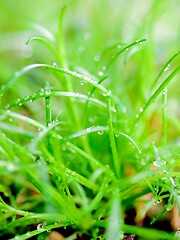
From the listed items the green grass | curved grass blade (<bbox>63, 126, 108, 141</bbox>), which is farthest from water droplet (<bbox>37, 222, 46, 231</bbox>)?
curved grass blade (<bbox>63, 126, 108, 141</bbox>)

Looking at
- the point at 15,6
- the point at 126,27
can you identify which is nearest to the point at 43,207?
the point at 126,27

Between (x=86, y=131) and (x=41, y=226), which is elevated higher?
(x=86, y=131)

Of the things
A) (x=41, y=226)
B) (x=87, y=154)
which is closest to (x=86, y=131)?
(x=87, y=154)

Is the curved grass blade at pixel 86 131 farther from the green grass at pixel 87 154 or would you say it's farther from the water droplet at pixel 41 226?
the water droplet at pixel 41 226

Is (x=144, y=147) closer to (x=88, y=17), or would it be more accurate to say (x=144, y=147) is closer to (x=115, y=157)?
(x=115, y=157)

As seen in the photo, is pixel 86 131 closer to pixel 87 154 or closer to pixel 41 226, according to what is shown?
pixel 87 154

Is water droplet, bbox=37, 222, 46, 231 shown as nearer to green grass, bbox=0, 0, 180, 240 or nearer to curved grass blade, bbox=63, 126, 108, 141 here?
green grass, bbox=0, 0, 180, 240

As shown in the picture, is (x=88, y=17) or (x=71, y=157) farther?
(x=88, y=17)

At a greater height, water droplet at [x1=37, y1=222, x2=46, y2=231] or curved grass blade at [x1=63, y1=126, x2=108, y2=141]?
curved grass blade at [x1=63, y1=126, x2=108, y2=141]
